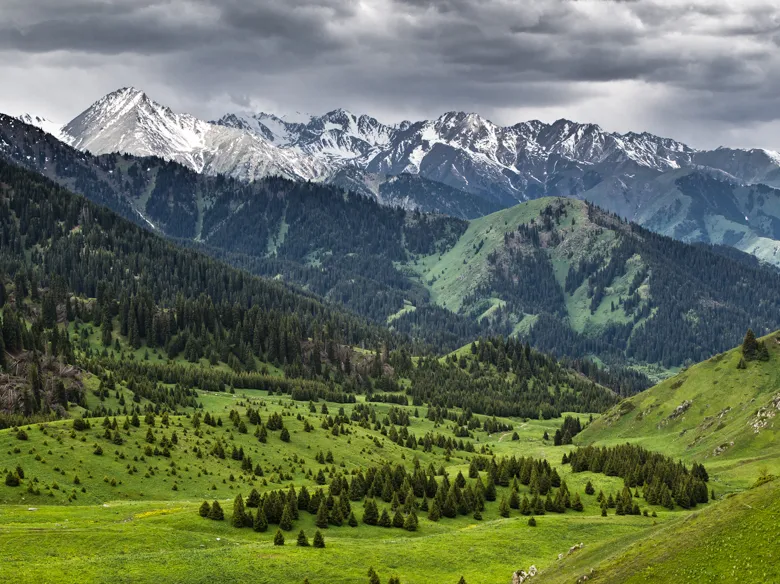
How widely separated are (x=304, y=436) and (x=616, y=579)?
12353cm

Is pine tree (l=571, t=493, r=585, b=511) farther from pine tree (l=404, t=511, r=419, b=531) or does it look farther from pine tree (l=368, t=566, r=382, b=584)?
pine tree (l=368, t=566, r=382, b=584)

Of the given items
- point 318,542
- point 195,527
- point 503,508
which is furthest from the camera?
point 503,508

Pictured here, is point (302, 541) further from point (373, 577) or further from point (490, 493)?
point (490, 493)

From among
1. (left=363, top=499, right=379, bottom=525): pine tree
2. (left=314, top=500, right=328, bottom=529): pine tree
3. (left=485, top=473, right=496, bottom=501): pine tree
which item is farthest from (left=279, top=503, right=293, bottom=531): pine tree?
(left=485, top=473, right=496, bottom=501): pine tree

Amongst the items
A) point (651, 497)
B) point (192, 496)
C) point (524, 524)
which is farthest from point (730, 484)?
point (192, 496)

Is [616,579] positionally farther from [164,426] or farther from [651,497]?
[164,426]

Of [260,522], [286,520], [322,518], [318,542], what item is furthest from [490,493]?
[318,542]

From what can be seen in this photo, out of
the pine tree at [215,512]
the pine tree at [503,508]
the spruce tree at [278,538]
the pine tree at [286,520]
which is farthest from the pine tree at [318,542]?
the pine tree at [503,508]

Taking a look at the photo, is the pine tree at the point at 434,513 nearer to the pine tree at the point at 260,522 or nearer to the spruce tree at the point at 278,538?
the pine tree at the point at 260,522

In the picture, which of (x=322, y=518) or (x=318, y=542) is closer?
(x=318, y=542)

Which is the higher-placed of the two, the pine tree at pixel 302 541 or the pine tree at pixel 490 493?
the pine tree at pixel 302 541

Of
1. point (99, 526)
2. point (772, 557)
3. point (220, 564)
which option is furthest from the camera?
point (99, 526)

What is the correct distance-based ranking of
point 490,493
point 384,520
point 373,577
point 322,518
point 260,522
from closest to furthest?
point 373,577 < point 260,522 < point 322,518 < point 384,520 < point 490,493

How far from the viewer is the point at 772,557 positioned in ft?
211
